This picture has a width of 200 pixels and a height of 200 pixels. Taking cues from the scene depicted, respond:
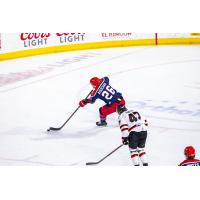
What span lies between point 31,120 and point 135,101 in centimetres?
82

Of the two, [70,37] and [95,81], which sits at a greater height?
[70,37]

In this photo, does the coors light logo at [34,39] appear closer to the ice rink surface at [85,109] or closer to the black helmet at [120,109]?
the ice rink surface at [85,109]

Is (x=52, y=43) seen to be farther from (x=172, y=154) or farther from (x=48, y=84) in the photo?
(x=172, y=154)

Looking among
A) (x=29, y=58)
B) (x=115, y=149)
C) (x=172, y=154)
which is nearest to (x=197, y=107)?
(x=172, y=154)

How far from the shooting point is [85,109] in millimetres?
5043

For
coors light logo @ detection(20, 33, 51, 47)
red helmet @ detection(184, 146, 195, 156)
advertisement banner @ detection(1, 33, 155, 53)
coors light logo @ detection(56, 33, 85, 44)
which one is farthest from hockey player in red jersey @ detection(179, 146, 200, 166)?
coors light logo @ detection(20, 33, 51, 47)

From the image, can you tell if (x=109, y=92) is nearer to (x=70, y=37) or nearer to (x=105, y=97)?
(x=105, y=97)

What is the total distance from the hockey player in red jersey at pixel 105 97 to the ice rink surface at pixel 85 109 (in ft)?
0.14

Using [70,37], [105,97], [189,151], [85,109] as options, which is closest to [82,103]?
[85,109]

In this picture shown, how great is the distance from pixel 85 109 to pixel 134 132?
16.9 inches

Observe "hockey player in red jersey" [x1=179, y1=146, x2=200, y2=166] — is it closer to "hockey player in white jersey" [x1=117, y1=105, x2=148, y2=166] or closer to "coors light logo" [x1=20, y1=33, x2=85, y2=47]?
"hockey player in white jersey" [x1=117, y1=105, x2=148, y2=166]

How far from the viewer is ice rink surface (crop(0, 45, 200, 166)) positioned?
492 centimetres

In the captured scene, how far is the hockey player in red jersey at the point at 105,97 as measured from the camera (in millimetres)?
5012

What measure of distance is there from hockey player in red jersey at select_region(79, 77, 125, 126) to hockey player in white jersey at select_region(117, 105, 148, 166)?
0.20ft
